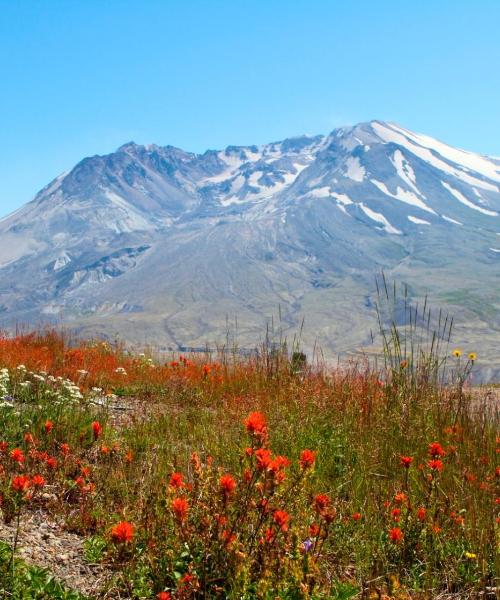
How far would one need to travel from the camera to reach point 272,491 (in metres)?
2.53

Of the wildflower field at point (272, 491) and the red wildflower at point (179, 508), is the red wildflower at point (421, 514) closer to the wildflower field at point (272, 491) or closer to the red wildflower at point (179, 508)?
the wildflower field at point (272, 491)

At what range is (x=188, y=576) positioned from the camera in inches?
101

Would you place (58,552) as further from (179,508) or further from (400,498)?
(400,498)

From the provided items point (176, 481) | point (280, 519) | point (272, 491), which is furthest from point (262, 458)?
point (176, 481)

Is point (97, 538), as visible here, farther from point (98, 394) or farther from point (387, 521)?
point (98, 394)

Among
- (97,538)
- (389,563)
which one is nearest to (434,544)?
(389,563)

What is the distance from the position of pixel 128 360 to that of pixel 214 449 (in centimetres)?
591

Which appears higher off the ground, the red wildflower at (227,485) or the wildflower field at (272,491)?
the red wildflower at (227,485)

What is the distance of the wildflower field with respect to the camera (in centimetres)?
267

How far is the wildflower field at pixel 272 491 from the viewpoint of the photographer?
267cm

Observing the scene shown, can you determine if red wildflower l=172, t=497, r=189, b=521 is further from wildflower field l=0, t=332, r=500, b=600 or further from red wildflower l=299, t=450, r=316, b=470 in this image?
red wildflower l=299, t=450, r=316, b=470

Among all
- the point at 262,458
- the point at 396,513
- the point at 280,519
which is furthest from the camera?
the point at 396,513

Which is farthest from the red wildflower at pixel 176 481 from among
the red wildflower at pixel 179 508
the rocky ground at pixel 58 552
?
the rocky ground at pixel 58 552

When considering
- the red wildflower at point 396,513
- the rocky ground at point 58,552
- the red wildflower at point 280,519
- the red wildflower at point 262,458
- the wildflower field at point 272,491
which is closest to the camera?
the red wildflower at point 262,458
